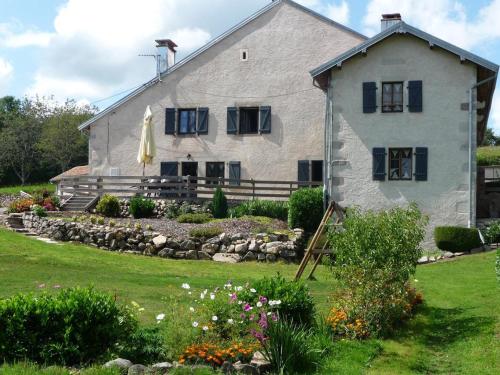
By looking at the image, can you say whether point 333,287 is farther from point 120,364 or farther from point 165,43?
point 165,43

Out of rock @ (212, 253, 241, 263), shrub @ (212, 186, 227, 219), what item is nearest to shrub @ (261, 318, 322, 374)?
rock @ (212, 253, 241, 263)

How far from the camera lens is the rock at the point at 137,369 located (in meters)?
6.39

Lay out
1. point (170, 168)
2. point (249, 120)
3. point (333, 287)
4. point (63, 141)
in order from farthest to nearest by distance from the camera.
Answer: point (63, 141)
point (170, 168)
point (249, 120)
point (333, 287)

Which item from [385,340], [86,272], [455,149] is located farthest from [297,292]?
[455,149]

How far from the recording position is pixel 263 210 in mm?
23766

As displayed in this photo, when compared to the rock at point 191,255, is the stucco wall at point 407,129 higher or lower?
higher

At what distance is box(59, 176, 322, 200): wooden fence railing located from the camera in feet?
82.3

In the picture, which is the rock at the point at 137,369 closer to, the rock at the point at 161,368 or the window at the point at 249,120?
the rock at the point at 161,368

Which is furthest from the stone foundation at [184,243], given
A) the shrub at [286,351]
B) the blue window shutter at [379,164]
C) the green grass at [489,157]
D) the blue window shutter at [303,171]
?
the green grass at [489,157]

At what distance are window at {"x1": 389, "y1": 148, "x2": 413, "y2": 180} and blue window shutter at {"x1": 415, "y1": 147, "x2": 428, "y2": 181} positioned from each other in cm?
33

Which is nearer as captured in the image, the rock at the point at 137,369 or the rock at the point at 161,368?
the rock at the point at 137,369

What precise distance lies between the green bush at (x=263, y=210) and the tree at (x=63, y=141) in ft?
107

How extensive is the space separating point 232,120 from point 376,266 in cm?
1852

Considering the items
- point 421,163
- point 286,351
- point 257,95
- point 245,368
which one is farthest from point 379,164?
point 245,368
